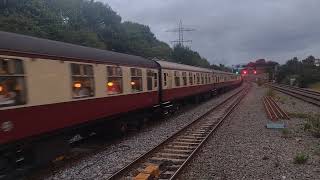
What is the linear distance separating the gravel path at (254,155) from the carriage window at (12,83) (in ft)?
12.7

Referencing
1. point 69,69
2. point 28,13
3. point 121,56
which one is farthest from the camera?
point 28,13

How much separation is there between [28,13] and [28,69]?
4170 centimetres

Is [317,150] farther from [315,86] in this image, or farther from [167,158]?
[315,86]

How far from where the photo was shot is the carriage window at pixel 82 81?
434 inches

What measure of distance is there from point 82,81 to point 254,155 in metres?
5.06

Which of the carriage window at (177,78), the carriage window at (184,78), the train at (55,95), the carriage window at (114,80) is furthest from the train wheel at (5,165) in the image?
the carriage window at (184,78)

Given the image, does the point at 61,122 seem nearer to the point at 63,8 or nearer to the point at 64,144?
the point at 64,144

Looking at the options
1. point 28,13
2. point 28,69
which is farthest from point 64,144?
point 28,13

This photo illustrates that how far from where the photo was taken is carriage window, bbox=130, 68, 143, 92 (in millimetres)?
15800

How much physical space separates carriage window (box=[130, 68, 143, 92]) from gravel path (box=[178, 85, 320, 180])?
341 cm

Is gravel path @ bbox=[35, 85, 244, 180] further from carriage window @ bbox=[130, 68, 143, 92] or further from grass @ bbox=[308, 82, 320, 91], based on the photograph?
grass @ bbox=[308, 82, 320, 91]

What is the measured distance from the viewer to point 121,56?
1506 cm

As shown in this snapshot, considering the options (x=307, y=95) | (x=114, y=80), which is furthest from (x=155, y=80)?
(x=307, y=95)

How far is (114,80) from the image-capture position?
1395 centimetres
